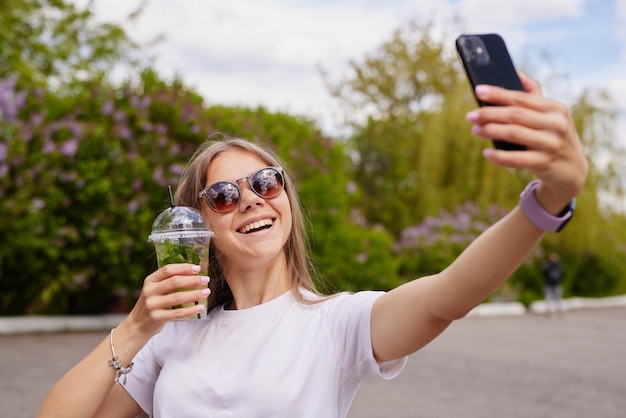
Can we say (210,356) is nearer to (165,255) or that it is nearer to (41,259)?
(165,255)

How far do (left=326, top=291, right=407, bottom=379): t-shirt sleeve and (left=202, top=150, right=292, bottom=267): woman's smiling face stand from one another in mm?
295

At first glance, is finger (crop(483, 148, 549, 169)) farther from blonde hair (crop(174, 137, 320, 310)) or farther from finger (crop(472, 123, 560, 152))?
blonde hair (crop(174, 137, 320, 310))

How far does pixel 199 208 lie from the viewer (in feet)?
8.24

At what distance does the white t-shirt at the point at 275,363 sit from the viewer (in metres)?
2.10

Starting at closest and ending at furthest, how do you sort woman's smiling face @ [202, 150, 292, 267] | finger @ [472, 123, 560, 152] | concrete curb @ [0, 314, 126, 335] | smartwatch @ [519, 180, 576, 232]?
finger @ [472, 123, 560, 152]
smartwatch @ [519, 180, 576, 232]
woman's smiling face @ [202, 150, 292, 267]
concrete curb @ [0, 314, 126, 335]

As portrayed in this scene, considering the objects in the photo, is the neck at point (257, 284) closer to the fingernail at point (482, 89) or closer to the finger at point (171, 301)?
the finger at point (171, 301)

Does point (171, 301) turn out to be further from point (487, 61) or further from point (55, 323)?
point (55, 323)

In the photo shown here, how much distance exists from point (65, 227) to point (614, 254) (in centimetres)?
2147

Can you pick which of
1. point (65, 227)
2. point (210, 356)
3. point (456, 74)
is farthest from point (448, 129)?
point (210, 356)

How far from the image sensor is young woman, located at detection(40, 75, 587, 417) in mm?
1771

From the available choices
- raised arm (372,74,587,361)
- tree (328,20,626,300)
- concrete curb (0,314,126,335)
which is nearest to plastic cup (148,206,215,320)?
raised arm (372,74,587,361)

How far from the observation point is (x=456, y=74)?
29000 millimetres

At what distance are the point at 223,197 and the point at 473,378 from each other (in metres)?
8.23

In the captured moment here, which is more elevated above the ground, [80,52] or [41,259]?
[80,52]
